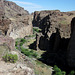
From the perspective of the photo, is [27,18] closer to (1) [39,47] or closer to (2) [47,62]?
(1) [39,47]

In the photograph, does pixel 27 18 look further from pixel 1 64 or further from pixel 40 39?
pixel 1 64

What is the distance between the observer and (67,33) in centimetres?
3069

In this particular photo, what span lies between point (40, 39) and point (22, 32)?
22706 millimetres

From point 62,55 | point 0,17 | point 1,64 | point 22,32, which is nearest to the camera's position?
point 1,64

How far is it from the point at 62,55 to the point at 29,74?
1967 cm

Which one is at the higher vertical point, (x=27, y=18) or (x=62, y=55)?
(x=27, y=18)

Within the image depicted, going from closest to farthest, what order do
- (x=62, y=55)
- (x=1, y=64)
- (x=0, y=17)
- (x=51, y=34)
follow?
(x=1, y=64)
(x=0, y=17)
(x=62, y=55)
(x=51, y=34)

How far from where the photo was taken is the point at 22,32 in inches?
2179

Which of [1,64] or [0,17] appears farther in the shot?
[0,17]

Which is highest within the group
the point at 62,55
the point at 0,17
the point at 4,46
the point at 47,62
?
the point at 0,17

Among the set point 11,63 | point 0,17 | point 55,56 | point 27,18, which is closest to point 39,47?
point 55,56

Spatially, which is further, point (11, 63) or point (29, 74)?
point (11, 63)

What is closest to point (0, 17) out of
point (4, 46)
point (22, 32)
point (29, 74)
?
point (4, 46)

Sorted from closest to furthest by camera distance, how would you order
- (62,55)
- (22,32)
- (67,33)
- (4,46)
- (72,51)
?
(4,46) → (72,51) → (62,55) → (67,33) → (22,32)
